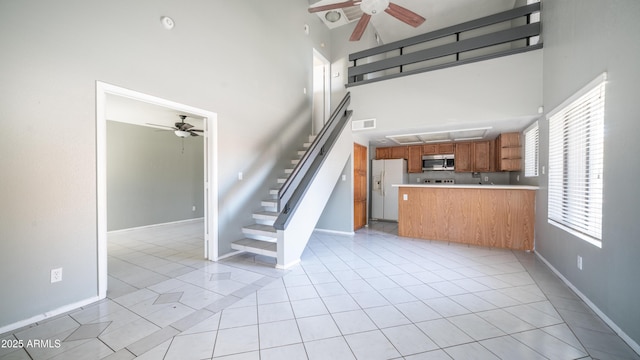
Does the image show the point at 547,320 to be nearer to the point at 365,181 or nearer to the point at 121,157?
the point at 365,181

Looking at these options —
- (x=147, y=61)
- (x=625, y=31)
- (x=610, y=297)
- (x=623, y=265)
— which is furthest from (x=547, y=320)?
(x=147, y=61)

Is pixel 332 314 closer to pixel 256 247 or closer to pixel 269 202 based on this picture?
pixel 256 247

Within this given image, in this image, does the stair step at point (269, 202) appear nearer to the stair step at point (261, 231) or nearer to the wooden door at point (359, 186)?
the stair step at point (261, 231)

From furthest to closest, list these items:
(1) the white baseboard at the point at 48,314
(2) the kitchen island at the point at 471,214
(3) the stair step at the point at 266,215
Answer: (2) the kitchen island at the point at 471,214, (3) the stair step at the point at 266,215, (1) the white baseboard at the point at 48,314

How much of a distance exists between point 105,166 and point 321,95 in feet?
16.0

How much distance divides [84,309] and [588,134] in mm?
5114

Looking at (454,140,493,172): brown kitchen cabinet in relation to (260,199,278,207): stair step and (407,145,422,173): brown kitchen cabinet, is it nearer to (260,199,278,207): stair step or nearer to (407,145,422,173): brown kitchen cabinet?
(407,145,422,173): brown kitchen cabinet

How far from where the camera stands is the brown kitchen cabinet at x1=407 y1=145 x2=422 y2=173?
23.4ft

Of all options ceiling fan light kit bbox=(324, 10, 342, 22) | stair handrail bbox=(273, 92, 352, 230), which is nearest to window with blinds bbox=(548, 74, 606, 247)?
stair handrail bbox=(273, 92, 352, 230)

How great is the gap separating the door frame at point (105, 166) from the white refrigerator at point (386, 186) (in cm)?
468

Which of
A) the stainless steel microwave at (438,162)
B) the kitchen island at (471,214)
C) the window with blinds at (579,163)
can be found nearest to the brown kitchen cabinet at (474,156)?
the stainless steel microwave at (438,162)

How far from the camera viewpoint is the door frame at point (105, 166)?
8.07 feet

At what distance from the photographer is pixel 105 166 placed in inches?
98.0

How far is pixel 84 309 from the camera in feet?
7.52
